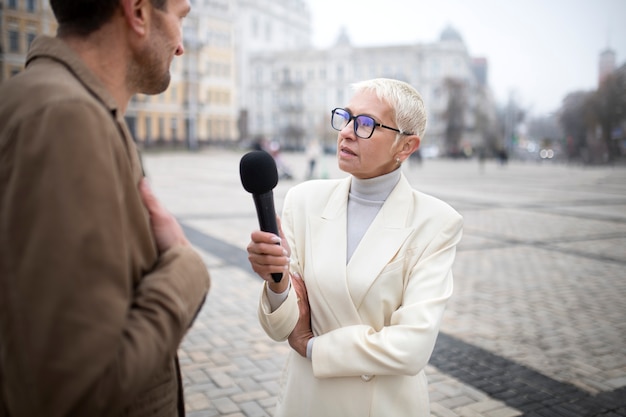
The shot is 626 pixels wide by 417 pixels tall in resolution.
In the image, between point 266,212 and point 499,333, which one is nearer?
point 266,212

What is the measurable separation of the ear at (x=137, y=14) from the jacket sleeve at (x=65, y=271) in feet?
0.97

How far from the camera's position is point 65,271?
1016 mm

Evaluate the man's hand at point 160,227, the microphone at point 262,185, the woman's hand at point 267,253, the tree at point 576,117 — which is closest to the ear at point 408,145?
the microphone at point 262,185

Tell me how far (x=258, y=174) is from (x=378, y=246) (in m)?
0.57

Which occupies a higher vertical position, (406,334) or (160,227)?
(160,227)

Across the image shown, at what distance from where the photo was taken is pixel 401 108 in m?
2.07

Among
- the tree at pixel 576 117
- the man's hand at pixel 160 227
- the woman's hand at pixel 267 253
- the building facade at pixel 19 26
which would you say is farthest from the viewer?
the tree at pixel 576 117

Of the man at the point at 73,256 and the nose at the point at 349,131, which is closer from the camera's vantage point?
the man at the point at 73,256

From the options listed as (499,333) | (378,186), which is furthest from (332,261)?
(499,333)

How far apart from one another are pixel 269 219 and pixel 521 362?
3555mm

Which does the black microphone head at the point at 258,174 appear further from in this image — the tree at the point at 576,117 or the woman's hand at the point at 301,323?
the tree at the point at 576,117

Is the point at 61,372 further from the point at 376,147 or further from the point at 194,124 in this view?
the point at 194,124

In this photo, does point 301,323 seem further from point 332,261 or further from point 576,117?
point 576,117

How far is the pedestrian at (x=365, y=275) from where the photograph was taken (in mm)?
1814
